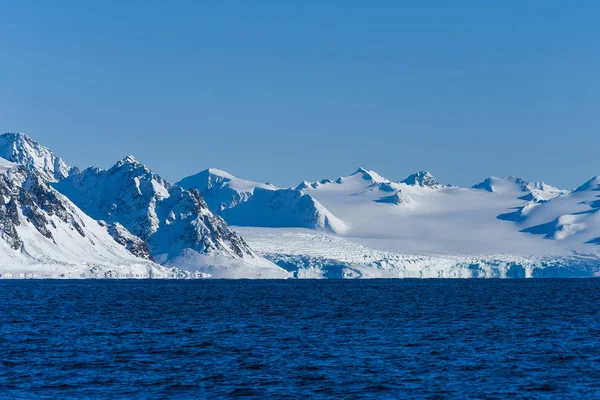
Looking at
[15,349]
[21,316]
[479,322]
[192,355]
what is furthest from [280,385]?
[21,316]

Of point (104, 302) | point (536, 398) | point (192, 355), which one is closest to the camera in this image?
Answer: point (536, 398)

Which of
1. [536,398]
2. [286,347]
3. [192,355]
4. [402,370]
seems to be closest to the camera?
[536,398]

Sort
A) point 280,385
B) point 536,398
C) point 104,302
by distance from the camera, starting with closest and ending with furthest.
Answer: point 536,398 < point 280,385 < point 104,302

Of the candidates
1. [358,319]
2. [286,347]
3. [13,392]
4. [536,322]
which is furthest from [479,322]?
[13,392]

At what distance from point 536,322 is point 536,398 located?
53900 millimetres

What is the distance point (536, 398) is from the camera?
196ft

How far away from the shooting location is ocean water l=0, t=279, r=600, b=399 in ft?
206

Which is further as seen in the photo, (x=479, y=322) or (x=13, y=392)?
(x=479, y=322)

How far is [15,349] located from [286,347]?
22.0m

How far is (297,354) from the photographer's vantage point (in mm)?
79000

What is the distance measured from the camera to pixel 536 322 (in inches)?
4419

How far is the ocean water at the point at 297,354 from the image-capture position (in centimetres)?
6278

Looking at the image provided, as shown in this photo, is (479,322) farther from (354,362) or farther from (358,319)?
(354,362)

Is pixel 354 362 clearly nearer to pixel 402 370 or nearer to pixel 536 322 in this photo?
pixel 402 370
